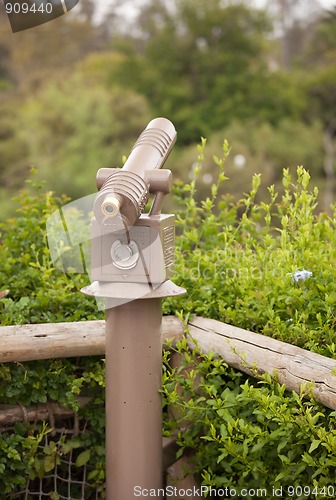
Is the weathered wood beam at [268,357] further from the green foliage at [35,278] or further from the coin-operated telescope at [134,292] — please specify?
the green foliage at [35,278]

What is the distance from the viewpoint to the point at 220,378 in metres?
2.40

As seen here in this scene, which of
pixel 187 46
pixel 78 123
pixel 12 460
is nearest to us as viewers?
pixel 12 460

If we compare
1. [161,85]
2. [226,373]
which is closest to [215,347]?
[226,373]

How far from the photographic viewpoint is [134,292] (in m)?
2.08

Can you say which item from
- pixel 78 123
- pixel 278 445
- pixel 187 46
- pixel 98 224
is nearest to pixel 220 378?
pixel 278 445

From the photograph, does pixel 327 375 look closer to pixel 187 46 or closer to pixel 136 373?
pixel 136 373

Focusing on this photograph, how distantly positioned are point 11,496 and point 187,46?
95.1ft

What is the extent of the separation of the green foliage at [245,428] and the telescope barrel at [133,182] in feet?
1.92

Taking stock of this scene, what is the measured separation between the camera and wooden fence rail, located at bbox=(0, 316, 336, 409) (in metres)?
2.17

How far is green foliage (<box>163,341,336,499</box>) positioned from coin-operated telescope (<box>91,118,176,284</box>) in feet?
1.36

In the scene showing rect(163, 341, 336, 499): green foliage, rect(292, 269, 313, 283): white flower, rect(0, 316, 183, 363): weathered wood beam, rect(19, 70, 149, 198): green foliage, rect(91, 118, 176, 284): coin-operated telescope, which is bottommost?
rect(19, 70, 149, 198): green foliage

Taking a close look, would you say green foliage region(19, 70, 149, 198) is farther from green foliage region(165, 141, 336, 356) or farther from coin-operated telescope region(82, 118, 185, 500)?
coin-operated telescope region(82, 118, 185, 500)

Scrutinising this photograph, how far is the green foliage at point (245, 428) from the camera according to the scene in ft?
6.84

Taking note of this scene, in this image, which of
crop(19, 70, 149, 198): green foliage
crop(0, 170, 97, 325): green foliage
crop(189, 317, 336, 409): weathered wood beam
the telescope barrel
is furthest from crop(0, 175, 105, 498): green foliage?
crop(19, 70, 149, 198): green foliage
